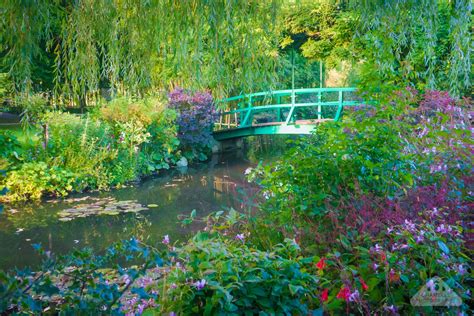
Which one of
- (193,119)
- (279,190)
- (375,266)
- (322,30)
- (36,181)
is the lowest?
(36,181)

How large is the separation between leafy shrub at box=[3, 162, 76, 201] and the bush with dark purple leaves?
13.2 ft

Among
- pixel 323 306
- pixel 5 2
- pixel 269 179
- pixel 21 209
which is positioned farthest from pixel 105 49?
pixel 21 209

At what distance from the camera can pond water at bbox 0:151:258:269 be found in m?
5.75

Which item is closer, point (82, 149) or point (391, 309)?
point (391, 309)

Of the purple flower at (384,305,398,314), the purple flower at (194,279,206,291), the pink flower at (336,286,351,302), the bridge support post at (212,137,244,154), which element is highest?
the purple flower at (194,279,206,291)

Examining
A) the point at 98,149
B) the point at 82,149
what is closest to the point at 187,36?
the point at 82,149

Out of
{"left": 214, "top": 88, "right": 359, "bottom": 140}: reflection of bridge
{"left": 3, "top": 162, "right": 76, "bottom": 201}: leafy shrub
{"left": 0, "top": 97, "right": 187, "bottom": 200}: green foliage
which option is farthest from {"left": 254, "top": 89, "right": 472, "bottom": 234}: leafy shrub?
{"left": 3, "top": 162, "right": 76, "bottom": 201}: leafy shrub

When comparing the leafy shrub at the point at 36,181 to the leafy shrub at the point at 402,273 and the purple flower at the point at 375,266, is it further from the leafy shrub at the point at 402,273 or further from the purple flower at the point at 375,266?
the purple flower at the point at 375,266

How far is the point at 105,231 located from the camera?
6293 mm

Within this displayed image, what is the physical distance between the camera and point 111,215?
700 centimetres

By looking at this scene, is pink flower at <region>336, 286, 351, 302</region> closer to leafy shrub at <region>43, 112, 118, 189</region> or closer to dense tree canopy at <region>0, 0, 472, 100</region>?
dense tree canopy at <region>0, 0, 472, 100</region>

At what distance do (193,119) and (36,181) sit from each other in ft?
15.8

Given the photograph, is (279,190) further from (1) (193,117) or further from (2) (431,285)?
(1) (193,117)

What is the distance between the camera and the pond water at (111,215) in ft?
18.9
